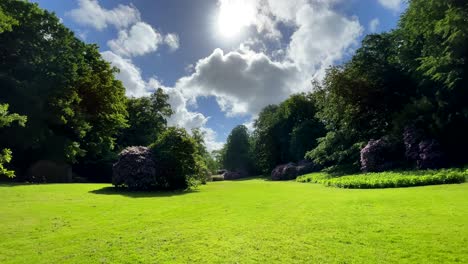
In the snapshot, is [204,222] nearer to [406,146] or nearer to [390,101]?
[406,146]

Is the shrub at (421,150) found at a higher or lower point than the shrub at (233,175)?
higher

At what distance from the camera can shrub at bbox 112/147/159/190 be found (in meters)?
17.6

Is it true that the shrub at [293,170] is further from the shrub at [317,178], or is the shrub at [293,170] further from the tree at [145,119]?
the tree at [145,119]

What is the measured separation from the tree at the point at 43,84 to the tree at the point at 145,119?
10.4m


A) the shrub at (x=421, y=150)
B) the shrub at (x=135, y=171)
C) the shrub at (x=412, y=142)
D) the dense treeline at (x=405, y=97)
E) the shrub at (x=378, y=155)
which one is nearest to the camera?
the shrub at (x=135, y=171)

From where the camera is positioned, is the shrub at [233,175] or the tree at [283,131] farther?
the shrub at [233,175]

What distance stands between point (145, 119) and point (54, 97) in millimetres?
18238

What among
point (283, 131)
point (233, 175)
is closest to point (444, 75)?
point (283, 131)

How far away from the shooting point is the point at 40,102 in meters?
24.0

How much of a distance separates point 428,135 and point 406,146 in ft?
5.23

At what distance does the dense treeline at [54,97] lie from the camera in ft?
76.6

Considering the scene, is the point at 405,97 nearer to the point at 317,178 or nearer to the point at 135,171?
the point at 317,178

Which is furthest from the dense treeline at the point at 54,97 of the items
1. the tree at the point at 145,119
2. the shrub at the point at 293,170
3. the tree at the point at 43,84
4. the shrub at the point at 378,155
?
the shrub at the point at 293,170

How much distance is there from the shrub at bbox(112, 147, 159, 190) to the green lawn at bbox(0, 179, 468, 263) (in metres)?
6.57
